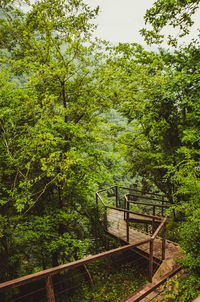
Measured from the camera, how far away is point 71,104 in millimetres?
6375

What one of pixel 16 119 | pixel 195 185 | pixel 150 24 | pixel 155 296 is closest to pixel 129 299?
pixel 155 296

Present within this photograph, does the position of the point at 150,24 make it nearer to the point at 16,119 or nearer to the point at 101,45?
the point at 101,45

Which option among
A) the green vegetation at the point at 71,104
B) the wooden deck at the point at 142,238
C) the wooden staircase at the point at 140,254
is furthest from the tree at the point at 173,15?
the wooden deck at the point at 142,238

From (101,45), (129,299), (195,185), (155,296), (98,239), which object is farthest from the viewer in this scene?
(98,239)

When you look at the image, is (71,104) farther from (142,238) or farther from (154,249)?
(154,249)

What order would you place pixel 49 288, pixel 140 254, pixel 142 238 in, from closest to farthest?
pixel 49 288, pixel 140 254, pixel 142 238

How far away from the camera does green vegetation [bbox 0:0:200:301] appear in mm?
4309

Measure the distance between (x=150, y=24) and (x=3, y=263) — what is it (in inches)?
354

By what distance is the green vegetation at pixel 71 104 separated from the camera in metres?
4.31

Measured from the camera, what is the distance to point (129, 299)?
2623mm

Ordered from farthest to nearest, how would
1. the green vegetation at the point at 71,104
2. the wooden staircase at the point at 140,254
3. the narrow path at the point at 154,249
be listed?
the green vegetation at the point at 71,104 < the narrow path at the point at 154,249 < the wooden staircase at the point at 140,254

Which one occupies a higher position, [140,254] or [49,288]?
[49,288]

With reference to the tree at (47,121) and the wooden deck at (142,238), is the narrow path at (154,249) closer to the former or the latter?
the wooden deck at (142,238)

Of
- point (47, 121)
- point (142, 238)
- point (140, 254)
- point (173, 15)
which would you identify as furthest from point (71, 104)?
point (140, 254)
